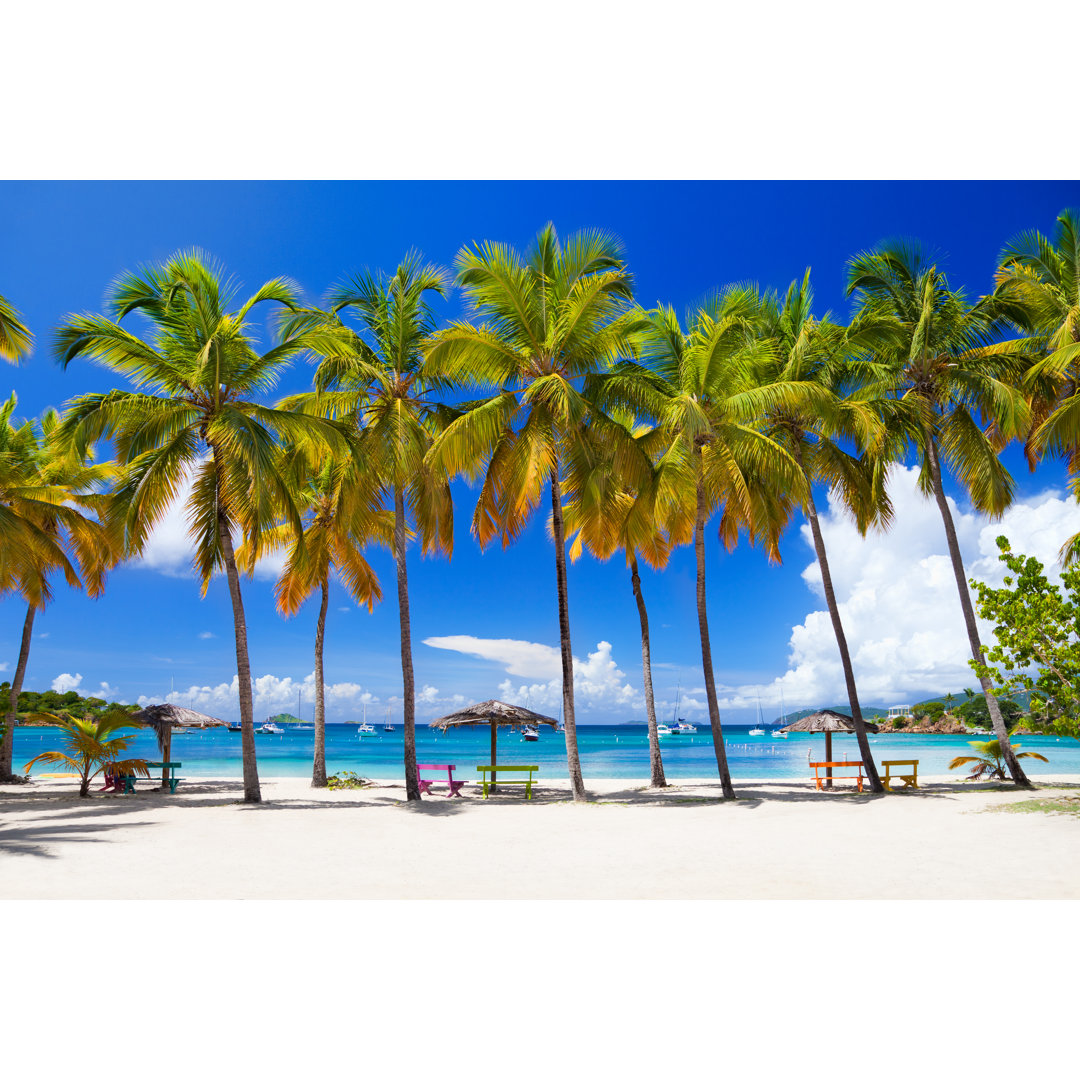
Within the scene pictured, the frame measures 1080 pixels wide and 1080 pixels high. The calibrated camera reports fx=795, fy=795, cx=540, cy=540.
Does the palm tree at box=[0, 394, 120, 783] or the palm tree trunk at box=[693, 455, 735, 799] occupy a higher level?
the palm tree at box=[0, 394, 120, 783]

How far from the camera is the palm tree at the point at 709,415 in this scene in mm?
13867

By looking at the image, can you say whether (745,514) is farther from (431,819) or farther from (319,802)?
(319,802)

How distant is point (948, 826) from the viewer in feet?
33.3

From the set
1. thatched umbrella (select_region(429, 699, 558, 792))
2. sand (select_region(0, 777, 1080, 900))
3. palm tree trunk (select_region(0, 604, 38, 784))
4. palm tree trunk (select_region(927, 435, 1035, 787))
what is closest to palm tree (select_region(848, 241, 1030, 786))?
palm tree trunk (select_region(927, 435, 1035, 787))

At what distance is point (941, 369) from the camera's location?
1527cm

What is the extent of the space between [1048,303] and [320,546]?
15.0m

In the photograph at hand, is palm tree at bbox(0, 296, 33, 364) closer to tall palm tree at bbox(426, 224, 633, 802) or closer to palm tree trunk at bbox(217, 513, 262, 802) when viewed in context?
palm tree trunk at bbox(217, 513, 262, 802)

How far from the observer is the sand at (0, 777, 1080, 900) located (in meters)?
6.77

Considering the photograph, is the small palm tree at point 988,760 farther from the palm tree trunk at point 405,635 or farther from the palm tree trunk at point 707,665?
the palm tree trunk at point 405,635

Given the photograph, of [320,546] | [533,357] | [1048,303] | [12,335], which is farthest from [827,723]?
[12,335]

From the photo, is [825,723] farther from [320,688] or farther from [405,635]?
[320,688]

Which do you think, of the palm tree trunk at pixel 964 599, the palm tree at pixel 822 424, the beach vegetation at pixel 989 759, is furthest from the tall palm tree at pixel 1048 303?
the beach vegetation at pixel 989 759

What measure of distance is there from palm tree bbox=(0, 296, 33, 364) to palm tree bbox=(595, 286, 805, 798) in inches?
369

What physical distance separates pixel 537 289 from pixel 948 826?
1043 centimetres
